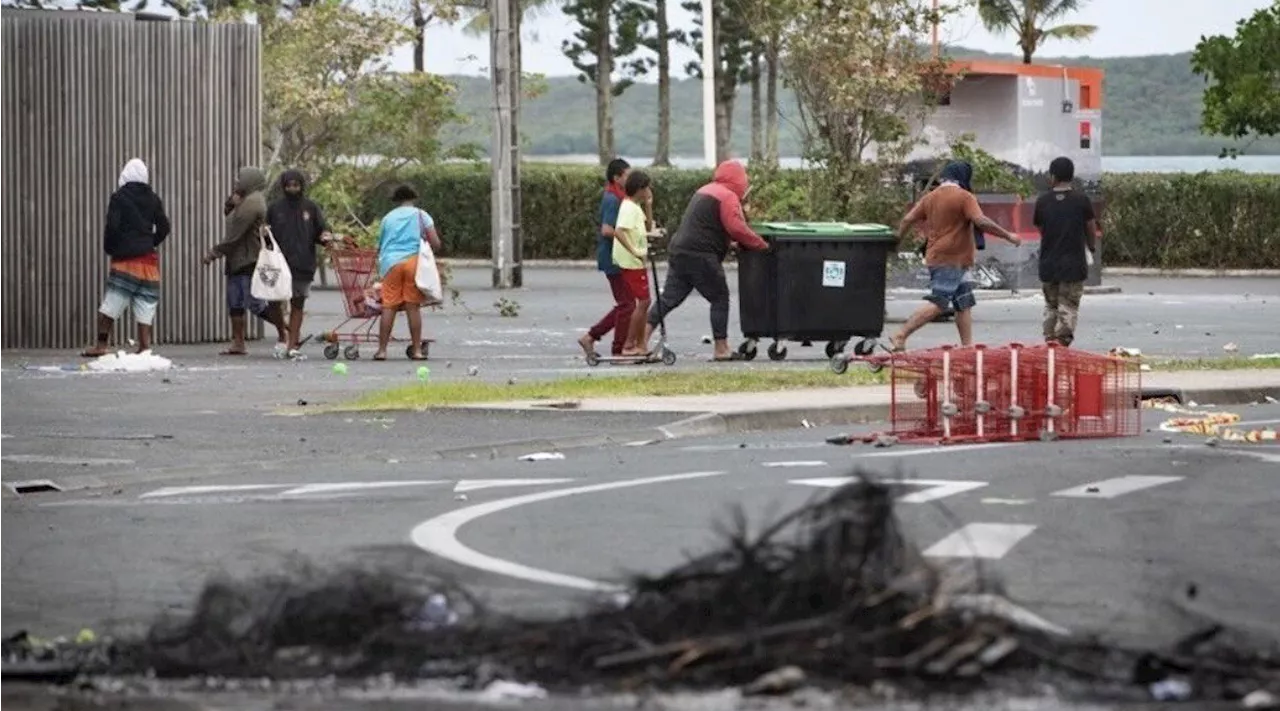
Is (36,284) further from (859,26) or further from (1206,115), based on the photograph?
(1206,115)

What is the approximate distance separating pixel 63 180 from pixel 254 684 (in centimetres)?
2079

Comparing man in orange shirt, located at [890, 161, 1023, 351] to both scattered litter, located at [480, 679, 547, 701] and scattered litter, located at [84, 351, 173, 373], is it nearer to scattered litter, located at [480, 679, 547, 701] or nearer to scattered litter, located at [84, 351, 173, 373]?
scattered litter, located at [84, 351, 173, 373]

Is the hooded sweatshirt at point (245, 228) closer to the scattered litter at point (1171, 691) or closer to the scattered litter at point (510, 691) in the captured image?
the scattered litter at point (510, 691)

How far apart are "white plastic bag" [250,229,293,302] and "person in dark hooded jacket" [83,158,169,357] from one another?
0.91m

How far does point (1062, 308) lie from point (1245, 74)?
37.0 meters

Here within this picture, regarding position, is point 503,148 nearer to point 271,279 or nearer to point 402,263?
point 402,263

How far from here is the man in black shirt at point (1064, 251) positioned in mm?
26469

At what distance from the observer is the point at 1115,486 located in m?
15.1

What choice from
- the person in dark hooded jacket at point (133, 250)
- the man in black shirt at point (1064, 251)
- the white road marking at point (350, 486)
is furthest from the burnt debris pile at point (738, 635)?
the person in dark hooded jacket at point (133, 250)

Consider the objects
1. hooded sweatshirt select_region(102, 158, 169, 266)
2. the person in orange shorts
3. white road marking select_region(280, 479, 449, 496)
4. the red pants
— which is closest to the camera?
white road marking select_region(280, 479, 449, 496)

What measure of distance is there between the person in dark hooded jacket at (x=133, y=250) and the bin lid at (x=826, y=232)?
5.46 m

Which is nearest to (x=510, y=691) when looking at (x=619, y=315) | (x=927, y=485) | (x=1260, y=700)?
(x=1260, y=700)

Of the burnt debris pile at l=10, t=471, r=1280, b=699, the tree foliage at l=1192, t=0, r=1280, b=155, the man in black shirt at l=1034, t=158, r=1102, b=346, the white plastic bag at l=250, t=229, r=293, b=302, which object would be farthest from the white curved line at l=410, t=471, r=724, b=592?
the tree foliage at l=1192, t=0, r=1280, b=155

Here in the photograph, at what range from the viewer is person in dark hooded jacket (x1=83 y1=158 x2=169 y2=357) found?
26875mm
